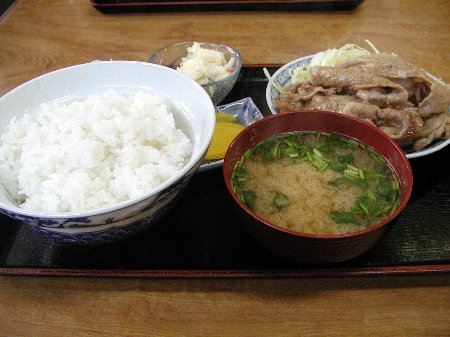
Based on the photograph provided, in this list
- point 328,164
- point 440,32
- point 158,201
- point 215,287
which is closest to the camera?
point 158,201

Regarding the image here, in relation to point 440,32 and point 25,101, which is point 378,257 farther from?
point 440,32

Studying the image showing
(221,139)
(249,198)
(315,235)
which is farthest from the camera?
(221,139)

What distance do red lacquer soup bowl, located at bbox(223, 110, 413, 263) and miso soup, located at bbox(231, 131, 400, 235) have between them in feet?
0.11

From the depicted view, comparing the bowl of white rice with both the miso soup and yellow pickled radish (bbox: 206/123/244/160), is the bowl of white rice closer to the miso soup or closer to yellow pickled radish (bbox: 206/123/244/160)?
yellow pickled radish (bbox: 206/123/244/160)

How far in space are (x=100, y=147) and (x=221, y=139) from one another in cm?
67

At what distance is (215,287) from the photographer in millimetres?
1489

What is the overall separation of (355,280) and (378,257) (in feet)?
0.48

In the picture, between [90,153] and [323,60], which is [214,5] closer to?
[323,60]

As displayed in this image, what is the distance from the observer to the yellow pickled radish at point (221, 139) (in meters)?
1.91

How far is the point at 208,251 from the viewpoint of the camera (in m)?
1.59

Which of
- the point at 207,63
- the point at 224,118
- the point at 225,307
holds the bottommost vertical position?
the point at 225,307

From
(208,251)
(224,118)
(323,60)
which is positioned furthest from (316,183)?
(323,60)

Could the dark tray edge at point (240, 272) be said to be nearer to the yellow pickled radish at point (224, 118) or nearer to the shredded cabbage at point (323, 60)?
the yellow pickled radish at point (224, 118)

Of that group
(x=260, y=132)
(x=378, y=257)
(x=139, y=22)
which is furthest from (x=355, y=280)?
(x=139, y=22)
